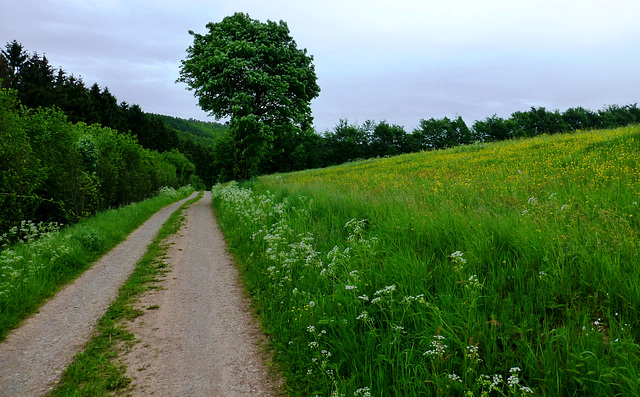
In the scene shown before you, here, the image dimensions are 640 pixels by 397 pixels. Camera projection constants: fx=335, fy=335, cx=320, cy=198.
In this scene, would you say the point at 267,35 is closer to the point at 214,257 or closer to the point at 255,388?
the point at 214,257

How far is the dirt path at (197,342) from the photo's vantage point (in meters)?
3.78

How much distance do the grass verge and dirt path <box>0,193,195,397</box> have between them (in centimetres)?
14


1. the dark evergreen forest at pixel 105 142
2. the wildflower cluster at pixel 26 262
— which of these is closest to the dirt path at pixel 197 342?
the wildflower cluster at pixel 26 262

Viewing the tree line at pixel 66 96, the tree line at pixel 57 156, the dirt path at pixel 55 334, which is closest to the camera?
the dirt path at pixel 55 334

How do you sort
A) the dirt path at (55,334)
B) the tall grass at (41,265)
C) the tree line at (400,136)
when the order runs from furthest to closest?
the tree line at (400,136) < the tall grass at (41,265) < the dirt path at (55,334)

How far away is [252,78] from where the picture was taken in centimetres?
2183

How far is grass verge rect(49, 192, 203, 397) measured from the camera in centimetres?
373

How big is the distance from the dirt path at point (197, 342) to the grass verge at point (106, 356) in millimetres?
170

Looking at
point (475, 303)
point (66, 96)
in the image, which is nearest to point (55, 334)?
point (475, 303)

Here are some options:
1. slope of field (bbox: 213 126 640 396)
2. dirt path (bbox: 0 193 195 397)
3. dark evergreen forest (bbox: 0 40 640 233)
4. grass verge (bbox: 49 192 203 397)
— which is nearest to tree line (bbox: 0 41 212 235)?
dark evergreen forest (bbox: 0 40 640 233)

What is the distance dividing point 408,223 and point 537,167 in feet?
22.4

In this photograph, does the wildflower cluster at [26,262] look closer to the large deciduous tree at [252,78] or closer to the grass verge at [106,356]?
the grass verge at [106,356]

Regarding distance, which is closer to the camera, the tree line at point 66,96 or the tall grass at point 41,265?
the tall grass at point 41,265

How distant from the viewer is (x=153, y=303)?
20.2ft
